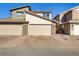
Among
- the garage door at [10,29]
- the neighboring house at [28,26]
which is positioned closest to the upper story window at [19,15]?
the neighboring house at [28,26]

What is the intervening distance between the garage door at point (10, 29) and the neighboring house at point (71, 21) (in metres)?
4.11

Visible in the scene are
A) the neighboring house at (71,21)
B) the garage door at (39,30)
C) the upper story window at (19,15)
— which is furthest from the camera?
the upper story window at (19,15)

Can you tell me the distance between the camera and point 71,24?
13.0 m

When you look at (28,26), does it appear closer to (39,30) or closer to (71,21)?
(39,30)

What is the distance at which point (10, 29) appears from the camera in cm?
1146

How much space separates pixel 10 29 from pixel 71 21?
5.59 metres

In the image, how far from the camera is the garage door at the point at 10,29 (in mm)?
11359

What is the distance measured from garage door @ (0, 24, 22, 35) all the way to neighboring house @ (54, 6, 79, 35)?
4108mm

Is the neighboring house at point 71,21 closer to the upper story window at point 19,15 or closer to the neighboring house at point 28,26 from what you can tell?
the neighboring house at point 28,26

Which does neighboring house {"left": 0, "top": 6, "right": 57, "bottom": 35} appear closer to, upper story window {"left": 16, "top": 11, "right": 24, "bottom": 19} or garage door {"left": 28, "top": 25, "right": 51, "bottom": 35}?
garage door {"left": 28, "top": 25, "right": 51, "bottom": 35}

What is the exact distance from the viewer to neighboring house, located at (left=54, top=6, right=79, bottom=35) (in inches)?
501

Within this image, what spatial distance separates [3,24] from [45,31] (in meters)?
3.51

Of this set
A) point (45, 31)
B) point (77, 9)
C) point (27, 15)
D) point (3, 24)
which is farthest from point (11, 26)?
point (77, 9)

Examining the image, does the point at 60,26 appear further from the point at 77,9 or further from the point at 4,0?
the point at 4,0
